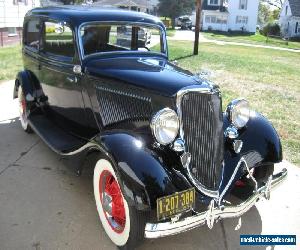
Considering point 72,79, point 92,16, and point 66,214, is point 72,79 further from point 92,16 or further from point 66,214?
point 66,214

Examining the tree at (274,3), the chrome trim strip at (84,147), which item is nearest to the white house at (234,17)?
the tree at (274,3)

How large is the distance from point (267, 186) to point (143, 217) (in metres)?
1.23

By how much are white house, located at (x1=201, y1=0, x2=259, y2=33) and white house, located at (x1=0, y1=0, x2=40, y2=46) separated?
110 feet

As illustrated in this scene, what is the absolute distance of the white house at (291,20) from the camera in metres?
45.8

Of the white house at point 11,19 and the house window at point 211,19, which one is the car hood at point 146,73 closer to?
the white house at point 11,19

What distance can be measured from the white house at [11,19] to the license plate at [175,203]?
1609 cm

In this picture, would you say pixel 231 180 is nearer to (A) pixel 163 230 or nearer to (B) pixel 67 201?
(A) pixel 163 230

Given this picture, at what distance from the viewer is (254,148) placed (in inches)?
147

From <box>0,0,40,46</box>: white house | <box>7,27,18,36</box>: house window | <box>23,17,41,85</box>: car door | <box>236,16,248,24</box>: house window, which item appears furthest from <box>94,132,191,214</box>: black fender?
<box>236,16,248,24</box>: house window

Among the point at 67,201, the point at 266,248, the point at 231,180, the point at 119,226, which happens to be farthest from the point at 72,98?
the point at 266,248

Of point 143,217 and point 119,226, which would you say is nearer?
point 143,217

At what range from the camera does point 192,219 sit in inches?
113

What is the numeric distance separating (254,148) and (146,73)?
4.24ft

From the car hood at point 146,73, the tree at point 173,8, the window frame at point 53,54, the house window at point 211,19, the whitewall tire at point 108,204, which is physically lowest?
the whitewall tire at point 108,204
